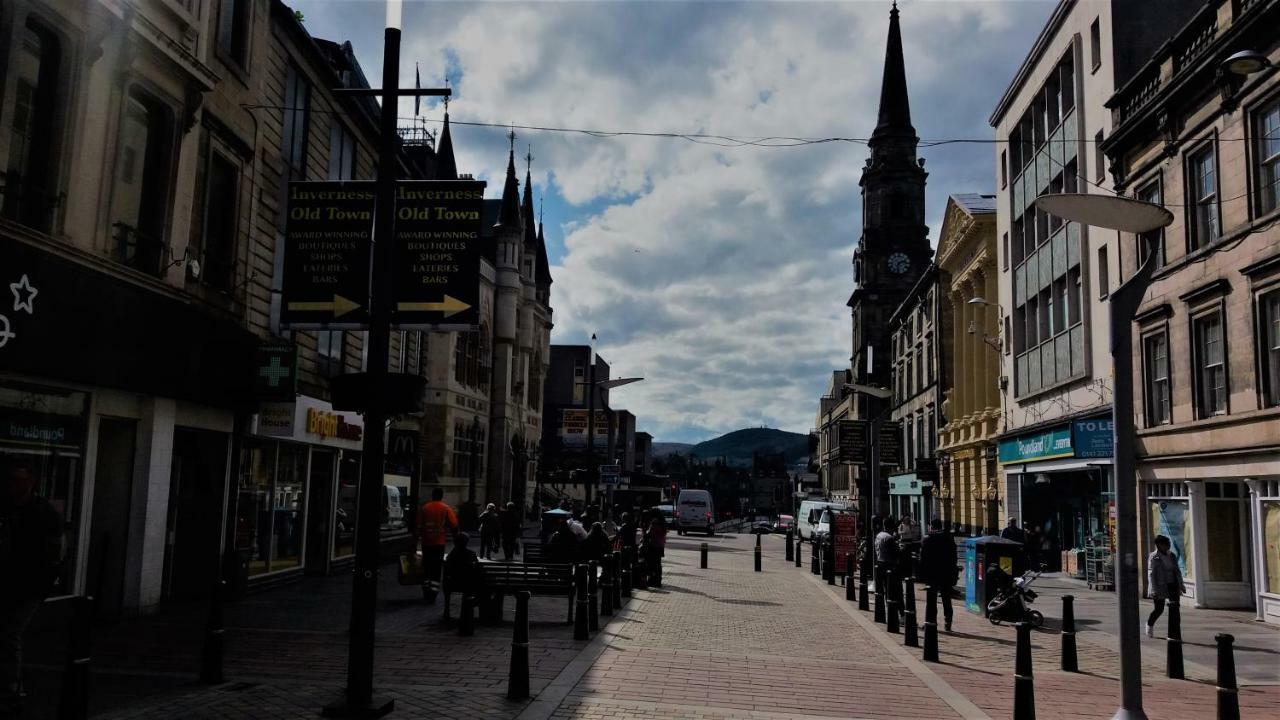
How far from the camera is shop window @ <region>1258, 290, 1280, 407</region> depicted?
16875 mm

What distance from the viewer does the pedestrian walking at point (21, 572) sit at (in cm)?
733

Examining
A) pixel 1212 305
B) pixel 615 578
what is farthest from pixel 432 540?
pixel 1212 305

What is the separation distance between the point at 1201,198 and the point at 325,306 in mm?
17069

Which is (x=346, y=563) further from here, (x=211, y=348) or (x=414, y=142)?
(x=414, y=142)

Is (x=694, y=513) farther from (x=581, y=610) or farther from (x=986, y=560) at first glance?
(x=581, y=610)

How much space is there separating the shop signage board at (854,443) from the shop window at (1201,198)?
1287 centimetres

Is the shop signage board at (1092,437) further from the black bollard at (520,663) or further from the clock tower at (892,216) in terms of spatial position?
the clock tower at (892,216)

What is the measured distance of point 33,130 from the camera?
38.1 ft

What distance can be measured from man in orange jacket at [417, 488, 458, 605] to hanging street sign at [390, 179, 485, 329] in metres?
4.29

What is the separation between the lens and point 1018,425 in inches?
1261

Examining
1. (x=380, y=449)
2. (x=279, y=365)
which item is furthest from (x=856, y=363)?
(x=380, y=449)

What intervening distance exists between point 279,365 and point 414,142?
28811mm

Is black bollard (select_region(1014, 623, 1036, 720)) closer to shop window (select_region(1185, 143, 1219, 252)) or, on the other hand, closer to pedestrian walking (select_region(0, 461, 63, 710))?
pedestrian walking (select_region(0, 461, 63, 710))

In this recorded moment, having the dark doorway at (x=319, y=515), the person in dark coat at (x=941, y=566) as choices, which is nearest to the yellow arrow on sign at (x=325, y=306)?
the dark doorway at (x=319, y=515)
